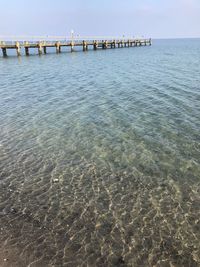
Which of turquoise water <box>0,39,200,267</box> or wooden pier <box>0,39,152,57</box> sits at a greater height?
turquoise water <box>0,39,200,267</box>

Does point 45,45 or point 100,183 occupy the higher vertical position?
point 100,183

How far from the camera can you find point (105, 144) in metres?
14.0

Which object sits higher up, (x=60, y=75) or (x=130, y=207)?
(x=130, y=207)

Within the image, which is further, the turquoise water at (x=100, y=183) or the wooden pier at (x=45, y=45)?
A: the wooden pier at (x=45, y=45)

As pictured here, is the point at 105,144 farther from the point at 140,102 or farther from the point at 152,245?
the point at 140,102

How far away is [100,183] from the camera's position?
34.9ft

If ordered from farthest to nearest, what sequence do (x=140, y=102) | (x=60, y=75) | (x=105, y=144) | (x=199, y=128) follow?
(x=60, y=75) → (x=140, y=102) → (x=199, y=128) → (x=105, y=144)

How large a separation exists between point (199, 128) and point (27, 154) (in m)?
8.86

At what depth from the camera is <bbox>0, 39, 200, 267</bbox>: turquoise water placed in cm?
756

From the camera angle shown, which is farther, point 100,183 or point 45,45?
point 45,45

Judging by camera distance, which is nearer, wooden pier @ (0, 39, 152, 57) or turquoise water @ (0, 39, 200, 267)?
turquoise water @ (0, 39, 200, 267)

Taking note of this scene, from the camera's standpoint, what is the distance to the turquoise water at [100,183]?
24.8 feet

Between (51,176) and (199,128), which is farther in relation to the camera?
(199,128)

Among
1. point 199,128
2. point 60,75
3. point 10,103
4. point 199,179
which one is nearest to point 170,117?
point 199,128
